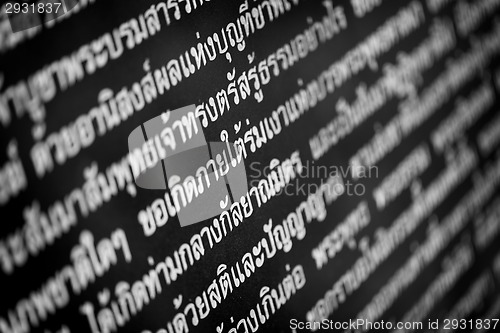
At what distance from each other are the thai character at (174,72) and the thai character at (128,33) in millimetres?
69

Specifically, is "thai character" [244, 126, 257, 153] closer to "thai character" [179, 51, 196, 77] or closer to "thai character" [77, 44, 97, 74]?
"thai character" [179, 51, 196, 77]

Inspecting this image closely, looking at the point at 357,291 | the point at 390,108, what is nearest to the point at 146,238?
the point at 357,291

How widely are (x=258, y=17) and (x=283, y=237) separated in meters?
0.39

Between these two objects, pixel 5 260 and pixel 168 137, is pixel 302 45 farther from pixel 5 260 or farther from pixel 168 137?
pixel 5 260

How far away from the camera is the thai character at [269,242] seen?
1021 mm

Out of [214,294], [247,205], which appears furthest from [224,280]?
[247,205]

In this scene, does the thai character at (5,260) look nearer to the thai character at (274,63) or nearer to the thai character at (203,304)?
the thai character at (203,304)

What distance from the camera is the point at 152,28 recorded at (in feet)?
2.81

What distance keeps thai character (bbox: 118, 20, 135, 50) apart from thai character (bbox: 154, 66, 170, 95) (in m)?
0.05

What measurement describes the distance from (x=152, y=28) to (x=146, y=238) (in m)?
0.31

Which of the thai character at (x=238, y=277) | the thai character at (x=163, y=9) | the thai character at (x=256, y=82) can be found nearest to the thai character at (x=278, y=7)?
the thai character at (x=256, y=82)

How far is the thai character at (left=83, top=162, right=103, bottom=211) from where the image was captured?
2.51 ft

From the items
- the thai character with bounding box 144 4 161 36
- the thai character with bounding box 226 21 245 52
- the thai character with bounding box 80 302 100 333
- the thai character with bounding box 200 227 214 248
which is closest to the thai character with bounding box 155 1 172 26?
the thai character with bounding box 144 4 161 36

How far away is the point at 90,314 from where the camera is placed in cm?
78
